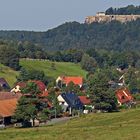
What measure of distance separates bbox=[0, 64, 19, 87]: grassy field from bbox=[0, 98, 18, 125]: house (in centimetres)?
5635

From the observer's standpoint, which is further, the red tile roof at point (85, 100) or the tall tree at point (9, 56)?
the tall tree at point (9, 56)

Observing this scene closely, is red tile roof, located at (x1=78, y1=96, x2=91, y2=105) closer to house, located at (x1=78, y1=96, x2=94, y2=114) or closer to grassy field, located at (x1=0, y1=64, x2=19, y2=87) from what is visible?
house, located at (x1=78, y1=96, x2=94, y2=114)

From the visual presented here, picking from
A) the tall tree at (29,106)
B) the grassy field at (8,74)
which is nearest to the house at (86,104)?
the tall tree at (29,106)

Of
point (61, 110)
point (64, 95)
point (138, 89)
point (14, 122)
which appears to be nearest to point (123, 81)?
A: point (138, 89)

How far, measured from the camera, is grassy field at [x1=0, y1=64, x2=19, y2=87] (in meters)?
132

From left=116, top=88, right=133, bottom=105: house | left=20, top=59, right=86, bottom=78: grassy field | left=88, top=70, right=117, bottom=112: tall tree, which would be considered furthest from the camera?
left=20, top=59, right=86, bottom=78: grassy field

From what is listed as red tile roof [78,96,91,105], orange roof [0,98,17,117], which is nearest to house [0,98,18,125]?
orange roof [0,98,17,117]

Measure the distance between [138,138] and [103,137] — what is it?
2.39 metres

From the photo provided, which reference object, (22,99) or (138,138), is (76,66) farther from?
(138,138)

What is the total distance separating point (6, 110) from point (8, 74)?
69681mm

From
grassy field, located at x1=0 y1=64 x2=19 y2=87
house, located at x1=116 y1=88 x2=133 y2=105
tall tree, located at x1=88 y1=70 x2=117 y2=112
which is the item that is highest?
tall tree, located at x1=88 y1=70 x2=117 y2=112

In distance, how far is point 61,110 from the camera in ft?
261

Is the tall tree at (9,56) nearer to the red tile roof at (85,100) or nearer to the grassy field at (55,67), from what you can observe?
the grassy field at (55,67)

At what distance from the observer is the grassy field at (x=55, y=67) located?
155500 millimetres
